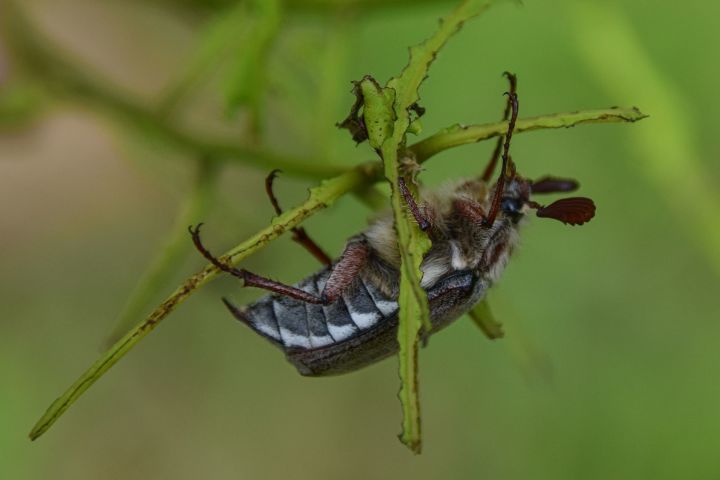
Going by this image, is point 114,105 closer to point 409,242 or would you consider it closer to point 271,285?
point 271,285

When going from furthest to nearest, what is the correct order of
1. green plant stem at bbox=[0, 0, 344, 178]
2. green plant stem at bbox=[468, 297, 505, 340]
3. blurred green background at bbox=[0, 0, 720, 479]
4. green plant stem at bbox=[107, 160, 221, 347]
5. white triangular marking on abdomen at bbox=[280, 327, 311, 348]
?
blurred green background at bbox=[0, 0, 720, 479]
green plant stem at bbox=[0, 0, 344, 178]
green plant stem at bbox=[107, 160, 221, 347]
white triangular marking on abdomen at bbox=[280, 327, 311, 348]
green plant stem at bbox=[468, 297, 505, 340]

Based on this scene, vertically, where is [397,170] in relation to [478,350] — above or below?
above

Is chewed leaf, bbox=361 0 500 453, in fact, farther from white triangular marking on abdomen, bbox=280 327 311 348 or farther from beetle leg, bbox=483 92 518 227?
white triangular marking on abdomen, bbox=280 327 311 348

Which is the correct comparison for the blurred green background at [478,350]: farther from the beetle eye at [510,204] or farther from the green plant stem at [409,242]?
the green plant stem at [409,242]

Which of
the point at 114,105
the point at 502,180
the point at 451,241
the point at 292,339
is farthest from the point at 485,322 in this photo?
the point at 114,105

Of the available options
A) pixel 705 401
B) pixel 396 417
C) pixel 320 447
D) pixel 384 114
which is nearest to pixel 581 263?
pixel 705 401

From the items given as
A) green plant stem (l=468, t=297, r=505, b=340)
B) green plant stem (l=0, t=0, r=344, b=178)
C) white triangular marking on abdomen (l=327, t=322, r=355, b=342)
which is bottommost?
green plant stem (l=468, t=297, r=505, b=340)

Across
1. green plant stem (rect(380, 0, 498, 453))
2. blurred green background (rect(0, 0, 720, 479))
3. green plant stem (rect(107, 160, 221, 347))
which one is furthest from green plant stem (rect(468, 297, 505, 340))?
blurred green background (rect(0, 0, 720, 479))
